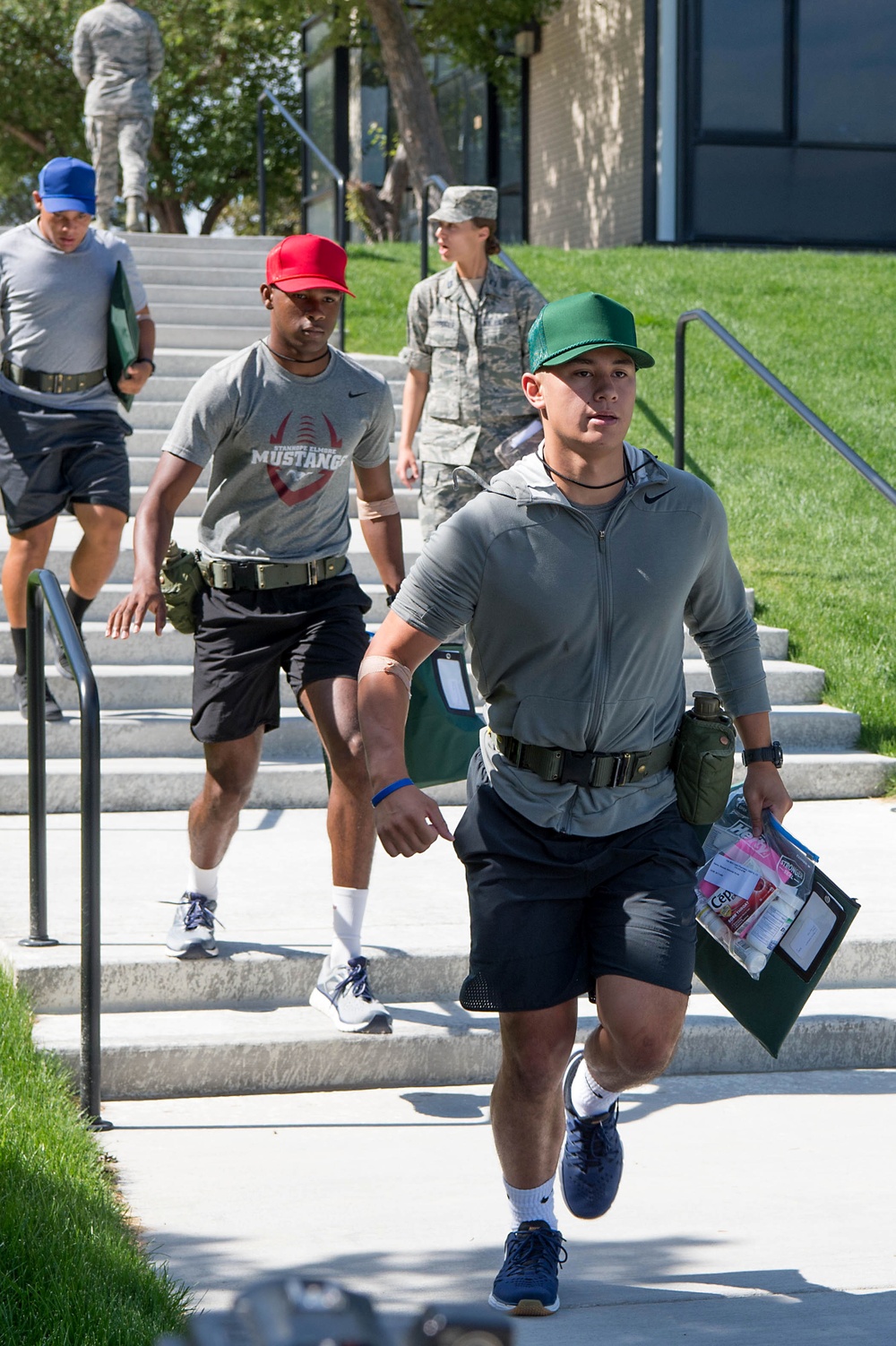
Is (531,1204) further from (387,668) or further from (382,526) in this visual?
(382,526)

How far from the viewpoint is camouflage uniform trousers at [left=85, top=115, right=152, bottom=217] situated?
13562 millimetres

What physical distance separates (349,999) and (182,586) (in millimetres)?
1293

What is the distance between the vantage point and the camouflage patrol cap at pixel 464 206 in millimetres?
6129

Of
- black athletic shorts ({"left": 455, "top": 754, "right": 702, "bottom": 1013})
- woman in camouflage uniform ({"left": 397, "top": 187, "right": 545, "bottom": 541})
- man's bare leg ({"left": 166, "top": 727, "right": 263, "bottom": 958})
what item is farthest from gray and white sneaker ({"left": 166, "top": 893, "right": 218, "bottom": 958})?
woman in camouflage uniform ({"left": 397, "top": 187, "right": 545, "bottom": 541})

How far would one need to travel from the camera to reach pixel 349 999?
4.54m

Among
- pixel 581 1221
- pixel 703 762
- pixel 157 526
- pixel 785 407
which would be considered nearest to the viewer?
pixel 703 762

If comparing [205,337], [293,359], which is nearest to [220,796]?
[293,359]

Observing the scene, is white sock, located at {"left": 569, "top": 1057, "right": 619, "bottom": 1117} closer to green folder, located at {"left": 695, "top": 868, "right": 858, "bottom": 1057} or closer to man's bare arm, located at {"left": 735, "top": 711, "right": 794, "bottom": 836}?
green folder, located at {"left": 695, "top": 868, "right": 858, "bottom": 1057}

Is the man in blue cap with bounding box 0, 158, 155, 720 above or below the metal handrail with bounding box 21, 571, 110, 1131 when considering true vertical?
above

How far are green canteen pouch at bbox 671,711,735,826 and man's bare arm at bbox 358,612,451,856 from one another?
56 cm

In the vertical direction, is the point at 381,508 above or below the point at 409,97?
below

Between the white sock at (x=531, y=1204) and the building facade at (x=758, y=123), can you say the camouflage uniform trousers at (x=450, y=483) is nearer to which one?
the white sock at (x=531, y=1204)

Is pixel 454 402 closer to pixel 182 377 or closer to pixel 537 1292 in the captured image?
pixel 537 1292

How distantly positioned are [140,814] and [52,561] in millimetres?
1849
